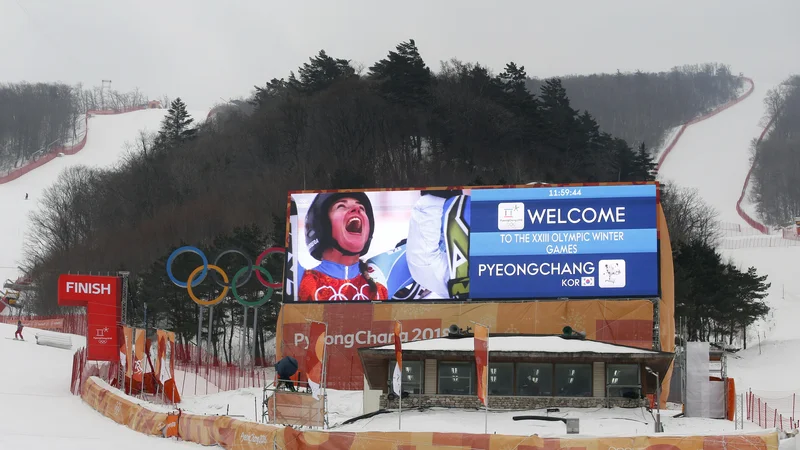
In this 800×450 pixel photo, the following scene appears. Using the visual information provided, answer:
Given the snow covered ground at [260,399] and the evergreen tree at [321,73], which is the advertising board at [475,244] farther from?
the evergreen tree at [321,73]

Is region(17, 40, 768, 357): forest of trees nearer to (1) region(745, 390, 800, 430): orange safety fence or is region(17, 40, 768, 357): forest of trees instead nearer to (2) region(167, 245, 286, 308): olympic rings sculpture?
(2) region(167, 245, 286, 308): olympic rings sculpture

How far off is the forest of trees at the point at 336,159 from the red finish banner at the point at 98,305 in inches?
1361

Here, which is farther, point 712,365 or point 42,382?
point 712,365

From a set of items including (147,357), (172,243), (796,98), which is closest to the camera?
(147,357)

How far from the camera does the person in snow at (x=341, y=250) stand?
4100 cm

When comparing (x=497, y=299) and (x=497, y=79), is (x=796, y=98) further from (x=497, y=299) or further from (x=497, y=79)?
(x=497, y=299)

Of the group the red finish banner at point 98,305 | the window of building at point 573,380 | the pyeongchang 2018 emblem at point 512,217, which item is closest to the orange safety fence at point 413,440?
the window of building at point 573,380

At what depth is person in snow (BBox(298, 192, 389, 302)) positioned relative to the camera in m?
41.0

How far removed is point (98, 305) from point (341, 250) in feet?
26.2

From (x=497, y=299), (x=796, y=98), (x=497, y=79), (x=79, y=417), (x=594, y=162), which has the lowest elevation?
(x=79, y=417)

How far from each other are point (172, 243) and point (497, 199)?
151ft

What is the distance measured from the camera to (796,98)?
184375 mm

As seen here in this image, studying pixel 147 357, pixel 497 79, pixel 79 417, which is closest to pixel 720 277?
pixel 147 357

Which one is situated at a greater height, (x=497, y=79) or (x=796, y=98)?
(x=796, y=98)
